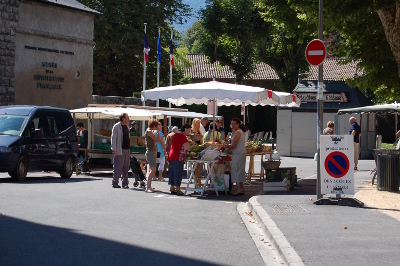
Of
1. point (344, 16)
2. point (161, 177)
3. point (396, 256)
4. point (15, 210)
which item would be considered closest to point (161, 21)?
point (161, 177)

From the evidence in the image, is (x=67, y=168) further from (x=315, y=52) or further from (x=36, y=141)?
(x=315, y=52)

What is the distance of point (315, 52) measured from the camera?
14219mm

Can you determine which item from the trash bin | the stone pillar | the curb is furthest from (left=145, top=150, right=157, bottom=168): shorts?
the stone pillar

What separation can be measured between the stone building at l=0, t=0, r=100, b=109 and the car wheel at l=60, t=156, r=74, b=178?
987cm

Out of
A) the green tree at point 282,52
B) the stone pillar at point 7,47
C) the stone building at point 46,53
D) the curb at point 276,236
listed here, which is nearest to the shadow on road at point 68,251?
the curb at point 276,236

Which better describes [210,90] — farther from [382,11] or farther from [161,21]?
[161,21]

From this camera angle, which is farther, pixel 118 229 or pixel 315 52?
pixel 315 52

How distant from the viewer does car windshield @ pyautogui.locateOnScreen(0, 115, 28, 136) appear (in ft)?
64.6

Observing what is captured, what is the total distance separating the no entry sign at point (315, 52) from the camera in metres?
14.1

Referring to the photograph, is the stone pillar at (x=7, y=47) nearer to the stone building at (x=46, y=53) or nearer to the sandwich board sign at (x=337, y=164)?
the stone building at (x=46, y=53)

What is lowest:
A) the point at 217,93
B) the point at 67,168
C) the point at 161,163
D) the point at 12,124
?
the point at 67,168

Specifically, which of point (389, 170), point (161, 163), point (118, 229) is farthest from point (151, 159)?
point (118, 229)

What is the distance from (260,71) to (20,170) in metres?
58.7

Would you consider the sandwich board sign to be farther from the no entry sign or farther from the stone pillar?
the stone pillar
